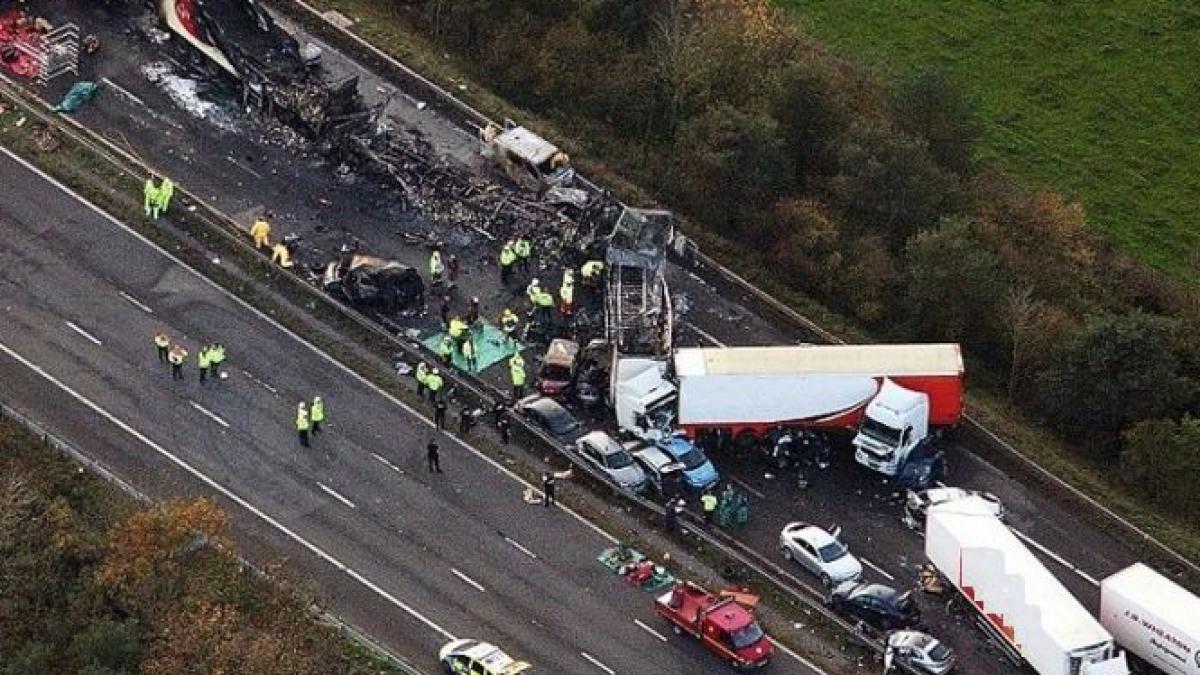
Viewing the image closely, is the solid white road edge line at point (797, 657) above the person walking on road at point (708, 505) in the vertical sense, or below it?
below

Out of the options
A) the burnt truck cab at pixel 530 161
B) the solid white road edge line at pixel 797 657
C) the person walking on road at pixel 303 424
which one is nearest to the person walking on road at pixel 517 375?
the person walking on road at pixel 303 424

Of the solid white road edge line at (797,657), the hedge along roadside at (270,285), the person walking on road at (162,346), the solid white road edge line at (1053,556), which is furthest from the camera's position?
the person walking on road at (162,346)

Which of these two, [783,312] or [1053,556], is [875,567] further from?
[783,312]

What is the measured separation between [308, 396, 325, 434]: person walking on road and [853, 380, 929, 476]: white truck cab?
19.0 meters

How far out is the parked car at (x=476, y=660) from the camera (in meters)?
66.2

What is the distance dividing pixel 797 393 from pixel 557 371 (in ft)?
29.0

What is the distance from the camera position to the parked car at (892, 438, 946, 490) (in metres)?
76.7

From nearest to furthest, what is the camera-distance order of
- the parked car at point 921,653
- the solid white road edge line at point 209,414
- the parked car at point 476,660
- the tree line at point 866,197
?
the parked car at point 476,660
the parked car at point 921,653
the solid white road edge line at point 209,414
the tree line at point 866,197

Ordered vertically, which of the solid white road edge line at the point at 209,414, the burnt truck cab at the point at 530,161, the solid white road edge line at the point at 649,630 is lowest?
the solid white road edge line at the point at 649,630

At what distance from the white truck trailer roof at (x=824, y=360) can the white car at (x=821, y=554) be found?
6247 millimetres

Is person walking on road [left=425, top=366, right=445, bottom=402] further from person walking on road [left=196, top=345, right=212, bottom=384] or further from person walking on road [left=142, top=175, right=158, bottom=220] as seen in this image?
person walking on road [left=142, top=175, right=158, bottom=220]

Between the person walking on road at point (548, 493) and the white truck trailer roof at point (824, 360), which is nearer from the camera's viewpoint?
the person walking on road at point (548, 493)

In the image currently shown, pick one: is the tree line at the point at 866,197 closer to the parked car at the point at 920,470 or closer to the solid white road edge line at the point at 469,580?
the parked car at the point at 920,470

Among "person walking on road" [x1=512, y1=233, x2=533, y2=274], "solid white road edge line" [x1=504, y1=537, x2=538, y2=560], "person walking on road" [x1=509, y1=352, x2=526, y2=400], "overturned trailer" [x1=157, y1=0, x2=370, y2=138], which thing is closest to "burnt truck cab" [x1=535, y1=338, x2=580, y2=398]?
"person walking on road" [x1=509, y1=352, x2=526, y2=400]
